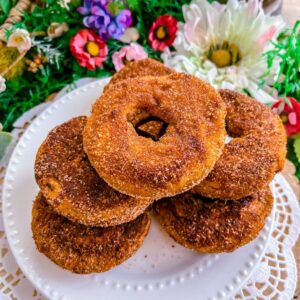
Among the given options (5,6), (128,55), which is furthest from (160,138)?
(5,6)

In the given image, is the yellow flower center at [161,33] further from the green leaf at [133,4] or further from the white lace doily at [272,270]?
the white lace doily at [272,270]

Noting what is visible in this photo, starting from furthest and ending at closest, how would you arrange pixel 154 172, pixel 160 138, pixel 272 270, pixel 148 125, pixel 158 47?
pixel 158 47
pixel 272 270
pixel 148 125
pixel 160 138
pixel 154 172

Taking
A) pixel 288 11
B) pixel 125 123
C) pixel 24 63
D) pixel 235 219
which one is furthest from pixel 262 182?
pixel 288 11

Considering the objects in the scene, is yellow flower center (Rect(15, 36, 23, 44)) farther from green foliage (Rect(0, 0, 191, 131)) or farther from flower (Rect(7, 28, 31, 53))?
green foliage (Rect(0, 0, 191, 131))

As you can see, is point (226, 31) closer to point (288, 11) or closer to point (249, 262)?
point (288, 11)

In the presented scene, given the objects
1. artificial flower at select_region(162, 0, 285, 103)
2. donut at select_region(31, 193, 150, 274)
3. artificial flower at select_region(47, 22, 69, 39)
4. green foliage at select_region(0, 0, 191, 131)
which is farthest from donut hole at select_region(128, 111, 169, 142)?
artificial flower at select_region(47, 22, 69, 39)

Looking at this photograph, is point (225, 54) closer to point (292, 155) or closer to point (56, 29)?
point (292, 155)
